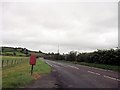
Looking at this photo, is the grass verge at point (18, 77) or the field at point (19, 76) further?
the field at point (19, 76)

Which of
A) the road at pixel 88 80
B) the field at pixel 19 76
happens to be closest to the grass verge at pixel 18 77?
the field at pixel 19 76

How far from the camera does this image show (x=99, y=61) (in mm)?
46156

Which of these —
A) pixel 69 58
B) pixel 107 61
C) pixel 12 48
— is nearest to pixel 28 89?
pixel 107 61

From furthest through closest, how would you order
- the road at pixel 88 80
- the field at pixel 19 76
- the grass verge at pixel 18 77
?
the road at pixel 88 80
the field at pixel 19 76
the grass verge at pixel 18 77

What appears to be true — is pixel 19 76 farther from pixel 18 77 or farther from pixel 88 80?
pixel 88 80

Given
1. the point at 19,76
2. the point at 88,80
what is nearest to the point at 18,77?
the point at 19,76

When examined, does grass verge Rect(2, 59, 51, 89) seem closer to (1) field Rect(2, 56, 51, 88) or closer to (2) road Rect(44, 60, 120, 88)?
(1) field Rect(2, 56, 51, 88)

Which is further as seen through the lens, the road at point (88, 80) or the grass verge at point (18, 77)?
the road at point (88, 80)

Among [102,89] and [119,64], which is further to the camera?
[119,64]

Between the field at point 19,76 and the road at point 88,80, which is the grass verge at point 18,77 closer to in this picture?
the field at point 19,76

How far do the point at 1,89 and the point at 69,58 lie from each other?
73.0 m

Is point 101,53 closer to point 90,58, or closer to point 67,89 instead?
point 90,58

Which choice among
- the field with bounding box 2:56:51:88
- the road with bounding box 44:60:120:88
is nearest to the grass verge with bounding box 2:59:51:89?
the field with bounding box 2:56:51:88

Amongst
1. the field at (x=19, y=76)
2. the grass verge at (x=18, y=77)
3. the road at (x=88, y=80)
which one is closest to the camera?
the grass verge at (x=18, y=77)
